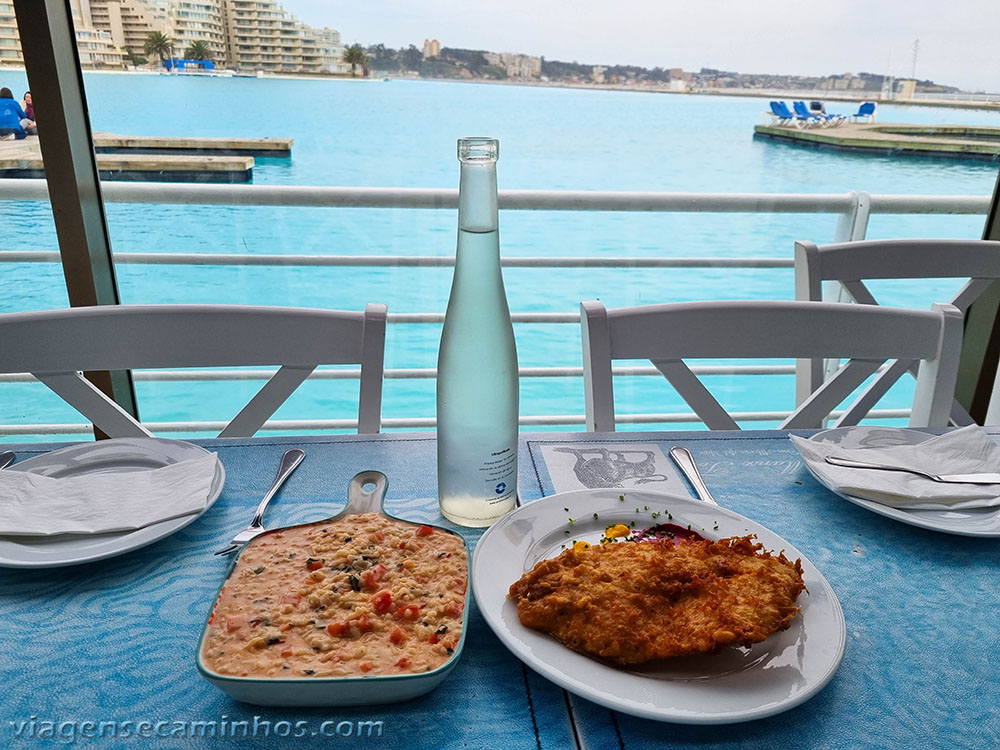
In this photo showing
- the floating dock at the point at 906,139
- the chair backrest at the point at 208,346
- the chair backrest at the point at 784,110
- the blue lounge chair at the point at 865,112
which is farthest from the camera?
the chair backrest at the point at 784,110

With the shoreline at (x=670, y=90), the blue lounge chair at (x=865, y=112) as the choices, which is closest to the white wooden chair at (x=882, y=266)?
the shoreline at (x=670, y=90)

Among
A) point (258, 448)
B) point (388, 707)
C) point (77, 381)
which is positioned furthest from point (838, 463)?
point (77, 381)

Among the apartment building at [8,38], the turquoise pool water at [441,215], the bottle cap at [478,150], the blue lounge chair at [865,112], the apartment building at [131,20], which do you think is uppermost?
the apartment building at [131,20]

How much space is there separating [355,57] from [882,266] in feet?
8.43

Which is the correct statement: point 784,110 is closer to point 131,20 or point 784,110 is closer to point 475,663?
point 131,20

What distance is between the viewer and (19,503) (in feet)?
2.31

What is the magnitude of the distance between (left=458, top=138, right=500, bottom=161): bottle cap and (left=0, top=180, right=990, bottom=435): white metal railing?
1.27 meters

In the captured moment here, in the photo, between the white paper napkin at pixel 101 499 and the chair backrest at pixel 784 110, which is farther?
the chair backrest at pixel 784 110

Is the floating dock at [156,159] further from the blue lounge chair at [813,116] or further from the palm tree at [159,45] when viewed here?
the blue lounge chair at [813,116]

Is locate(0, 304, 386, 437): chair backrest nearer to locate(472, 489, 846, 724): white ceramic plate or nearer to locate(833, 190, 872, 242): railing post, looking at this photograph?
locate(472, 489, 846, 724): white ceramic plate

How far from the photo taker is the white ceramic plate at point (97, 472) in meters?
0.63

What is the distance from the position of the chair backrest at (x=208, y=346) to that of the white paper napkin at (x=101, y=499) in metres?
0.34

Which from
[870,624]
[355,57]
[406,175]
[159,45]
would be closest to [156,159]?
[159,45]

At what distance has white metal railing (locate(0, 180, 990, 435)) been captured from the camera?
205cm
